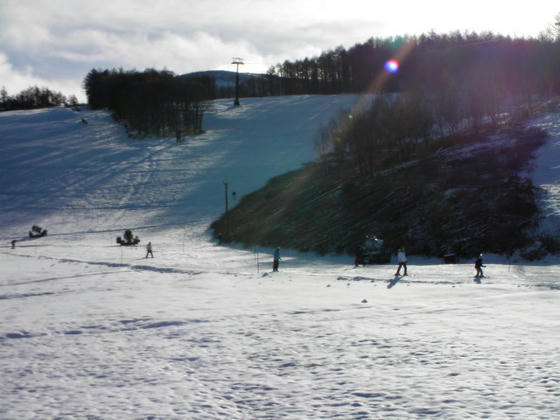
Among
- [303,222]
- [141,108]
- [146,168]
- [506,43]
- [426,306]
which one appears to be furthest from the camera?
[506,43]

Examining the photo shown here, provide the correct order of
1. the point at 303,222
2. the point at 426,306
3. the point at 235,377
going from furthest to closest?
the point at 303,222
the point at 426,306
the point at 235,377

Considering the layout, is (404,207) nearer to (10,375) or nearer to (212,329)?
(212,329)

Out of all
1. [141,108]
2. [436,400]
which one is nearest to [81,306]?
[436,400]

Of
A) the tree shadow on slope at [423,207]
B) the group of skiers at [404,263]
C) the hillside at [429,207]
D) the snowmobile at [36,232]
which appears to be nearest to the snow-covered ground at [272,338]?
the group of skiers at [404,263]

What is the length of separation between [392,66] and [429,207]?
94.1 m

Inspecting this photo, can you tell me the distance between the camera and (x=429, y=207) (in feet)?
121

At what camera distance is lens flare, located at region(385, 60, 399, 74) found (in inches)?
4710

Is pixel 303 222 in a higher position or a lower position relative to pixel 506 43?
lower

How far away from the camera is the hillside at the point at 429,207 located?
32250 millimetres

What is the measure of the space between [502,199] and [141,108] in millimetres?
77071

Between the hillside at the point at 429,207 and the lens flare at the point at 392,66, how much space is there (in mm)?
70705

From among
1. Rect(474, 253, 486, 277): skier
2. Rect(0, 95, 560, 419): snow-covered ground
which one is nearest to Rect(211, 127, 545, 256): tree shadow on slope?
Rect(0, 95, 560, 419): snow-covered ground

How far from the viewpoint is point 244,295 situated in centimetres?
1741

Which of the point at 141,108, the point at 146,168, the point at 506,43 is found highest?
the point at 506,43
